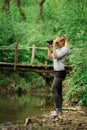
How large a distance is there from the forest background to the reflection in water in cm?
145

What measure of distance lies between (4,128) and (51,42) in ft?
9.83

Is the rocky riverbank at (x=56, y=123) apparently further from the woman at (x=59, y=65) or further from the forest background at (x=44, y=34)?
the forest background at (x=44, y=34)

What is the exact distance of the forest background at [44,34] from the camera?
17403 mm

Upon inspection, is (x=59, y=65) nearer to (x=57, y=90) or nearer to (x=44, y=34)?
(x=57, y=90)

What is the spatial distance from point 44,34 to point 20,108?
14216 millimetres

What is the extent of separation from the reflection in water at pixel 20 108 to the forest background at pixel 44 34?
4.76 feet

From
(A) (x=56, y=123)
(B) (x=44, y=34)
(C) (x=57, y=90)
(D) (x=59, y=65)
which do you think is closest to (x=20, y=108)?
(C) (x=57, y=90)

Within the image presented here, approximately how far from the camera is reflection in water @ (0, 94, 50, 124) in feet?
53.0

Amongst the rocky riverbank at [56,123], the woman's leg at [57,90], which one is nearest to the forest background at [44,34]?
the woman's leg at [57,90]

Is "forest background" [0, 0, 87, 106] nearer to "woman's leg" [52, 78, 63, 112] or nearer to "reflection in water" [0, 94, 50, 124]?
"woman's leg" [52, 78, 63, 112]

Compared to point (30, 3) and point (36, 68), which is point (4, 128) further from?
point (30, 3)

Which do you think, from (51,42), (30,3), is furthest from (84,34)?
(30,3)

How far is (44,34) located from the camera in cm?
3312

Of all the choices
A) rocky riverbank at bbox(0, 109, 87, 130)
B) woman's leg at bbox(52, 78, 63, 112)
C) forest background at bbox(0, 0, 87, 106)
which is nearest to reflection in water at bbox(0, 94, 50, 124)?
rocky riverbank at bbox(0, 109, 87, 130)
